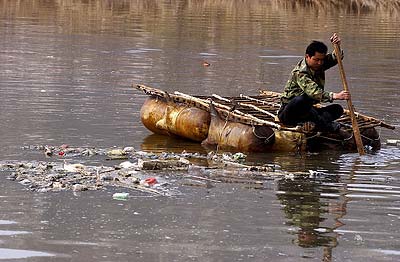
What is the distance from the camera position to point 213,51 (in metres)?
27.3

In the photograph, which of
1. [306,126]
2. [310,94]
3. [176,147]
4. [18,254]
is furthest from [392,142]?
[18,254]

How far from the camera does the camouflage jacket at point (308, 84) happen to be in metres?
13.1

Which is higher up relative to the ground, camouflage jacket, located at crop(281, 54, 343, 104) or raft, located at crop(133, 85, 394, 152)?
camouflage jacket, located at crop(281, 54, 343, 104)

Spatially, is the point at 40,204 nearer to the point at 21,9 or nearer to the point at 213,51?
the point at 213,51

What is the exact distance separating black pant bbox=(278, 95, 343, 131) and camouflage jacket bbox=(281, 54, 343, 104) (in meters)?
0.11

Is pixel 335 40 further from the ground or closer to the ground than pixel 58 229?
further from the ground

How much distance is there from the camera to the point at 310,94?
43.1 ft

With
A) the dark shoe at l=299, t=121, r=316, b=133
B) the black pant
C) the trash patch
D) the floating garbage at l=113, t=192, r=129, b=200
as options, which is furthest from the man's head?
the floating garbage at l=113, t=192, r=129, b=200

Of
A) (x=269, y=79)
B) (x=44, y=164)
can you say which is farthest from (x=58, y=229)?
(x=269, y=79)

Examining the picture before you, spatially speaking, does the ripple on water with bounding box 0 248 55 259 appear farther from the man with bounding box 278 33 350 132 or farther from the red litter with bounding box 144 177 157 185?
the man with bounding box 278 33 350 132

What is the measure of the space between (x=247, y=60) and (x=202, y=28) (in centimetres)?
842

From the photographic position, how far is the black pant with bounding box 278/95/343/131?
13.3 m

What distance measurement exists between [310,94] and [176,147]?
77.5 inches

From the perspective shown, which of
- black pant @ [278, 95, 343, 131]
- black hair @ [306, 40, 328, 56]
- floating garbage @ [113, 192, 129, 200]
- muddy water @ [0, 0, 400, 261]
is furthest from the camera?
black pant @ [278, 95, 343, 131]
